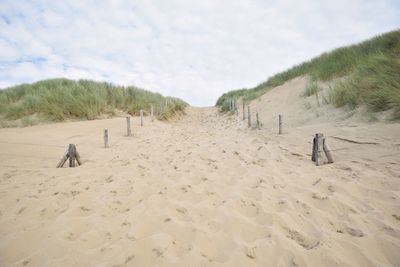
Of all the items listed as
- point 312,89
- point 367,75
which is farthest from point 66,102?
point 367,75

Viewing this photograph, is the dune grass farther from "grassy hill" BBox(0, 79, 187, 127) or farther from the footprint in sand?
the footprint in sand

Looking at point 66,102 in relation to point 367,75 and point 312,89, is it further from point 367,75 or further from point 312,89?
point 367,75

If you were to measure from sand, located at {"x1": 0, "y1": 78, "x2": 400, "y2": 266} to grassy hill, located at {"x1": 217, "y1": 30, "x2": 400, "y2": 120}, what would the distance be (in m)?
0.84

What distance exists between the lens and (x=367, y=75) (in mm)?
7543

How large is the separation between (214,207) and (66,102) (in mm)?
11176

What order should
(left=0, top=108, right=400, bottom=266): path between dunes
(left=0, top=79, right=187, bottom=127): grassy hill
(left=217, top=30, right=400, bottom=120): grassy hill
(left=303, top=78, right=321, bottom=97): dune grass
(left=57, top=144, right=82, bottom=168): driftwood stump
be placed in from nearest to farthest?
(left=0, top=108, right=400, bottom=266): path between dunes, (left=57, top=144, right=82, bottom=168): driftwood stump, (left=217, top=30, right=400, bottom=120): grassy hill, (left=303, top=78, right=321, bottom=97): dune grass, (left=0, top=79, right=187, bottom=127): grassy hill

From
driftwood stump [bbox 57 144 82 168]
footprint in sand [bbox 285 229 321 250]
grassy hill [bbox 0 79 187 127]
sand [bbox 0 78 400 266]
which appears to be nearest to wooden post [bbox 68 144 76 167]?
driftwood stump [bbox 57 144 82 168]

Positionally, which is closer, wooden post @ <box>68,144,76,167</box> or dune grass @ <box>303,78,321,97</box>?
wooden post @ <box>68,144,76,167</box>

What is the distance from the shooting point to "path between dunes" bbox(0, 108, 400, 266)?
223cm

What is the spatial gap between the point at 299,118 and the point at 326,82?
10.1 feet

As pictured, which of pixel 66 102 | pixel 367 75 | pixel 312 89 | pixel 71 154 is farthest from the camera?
pixel 66 102

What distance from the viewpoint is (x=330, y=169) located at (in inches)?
159

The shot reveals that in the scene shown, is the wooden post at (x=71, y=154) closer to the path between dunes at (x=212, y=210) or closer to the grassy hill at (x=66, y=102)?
the path between dunes at (x=212, y=210)

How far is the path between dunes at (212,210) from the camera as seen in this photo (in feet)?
7.31
